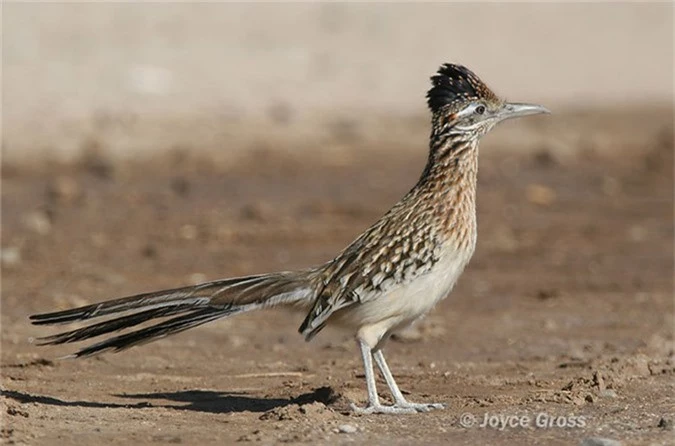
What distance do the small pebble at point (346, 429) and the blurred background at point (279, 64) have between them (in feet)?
35.0

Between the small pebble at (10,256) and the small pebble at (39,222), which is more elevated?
the small pebble at (39,222)

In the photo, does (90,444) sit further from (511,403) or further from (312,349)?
(312,349)

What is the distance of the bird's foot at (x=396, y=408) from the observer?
783 cm

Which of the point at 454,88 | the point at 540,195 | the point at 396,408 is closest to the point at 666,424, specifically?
the point at 396,408

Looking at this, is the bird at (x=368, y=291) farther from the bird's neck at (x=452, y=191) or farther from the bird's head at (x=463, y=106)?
the bird's head at (x=463, y=106)

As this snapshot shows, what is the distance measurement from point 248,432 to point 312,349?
8.74 ft

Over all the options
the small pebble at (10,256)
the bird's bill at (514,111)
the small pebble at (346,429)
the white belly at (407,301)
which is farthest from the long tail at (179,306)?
the small pebble at (10,256)

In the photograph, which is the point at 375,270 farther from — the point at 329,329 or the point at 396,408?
the point at 329,329

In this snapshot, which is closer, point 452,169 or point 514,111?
point 452,169

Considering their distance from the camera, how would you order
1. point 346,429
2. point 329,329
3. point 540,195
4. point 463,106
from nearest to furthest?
point 346,429
point 463,106
point 329,329
point 540,195

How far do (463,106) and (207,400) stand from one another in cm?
211

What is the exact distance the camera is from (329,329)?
338 inches

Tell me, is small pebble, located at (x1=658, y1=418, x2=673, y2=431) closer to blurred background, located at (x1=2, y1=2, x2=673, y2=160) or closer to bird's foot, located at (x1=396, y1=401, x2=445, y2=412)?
bird's foot, located at (x1=396, y1=401, x2=445, y2=412)

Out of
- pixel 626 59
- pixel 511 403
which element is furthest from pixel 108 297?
pixel 626 59
